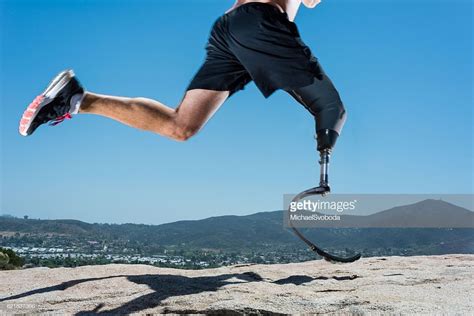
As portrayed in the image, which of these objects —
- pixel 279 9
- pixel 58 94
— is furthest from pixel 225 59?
pixel 58 94

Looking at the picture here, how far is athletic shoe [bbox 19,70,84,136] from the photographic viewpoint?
3.40 meters

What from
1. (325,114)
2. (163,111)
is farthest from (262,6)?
(163,111)

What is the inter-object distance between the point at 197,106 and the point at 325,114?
835 millimetres

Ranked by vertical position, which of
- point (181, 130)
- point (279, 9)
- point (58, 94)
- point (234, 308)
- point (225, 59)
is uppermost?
point (279, 9)

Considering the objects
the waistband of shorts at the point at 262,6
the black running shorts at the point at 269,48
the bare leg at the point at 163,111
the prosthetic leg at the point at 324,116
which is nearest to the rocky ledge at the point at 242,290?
the prosthetic leg at the point at 324,116

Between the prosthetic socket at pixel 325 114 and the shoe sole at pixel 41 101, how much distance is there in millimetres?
1550

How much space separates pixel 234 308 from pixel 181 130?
4.01ft

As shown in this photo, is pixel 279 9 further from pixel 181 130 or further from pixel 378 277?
pixel 378 277

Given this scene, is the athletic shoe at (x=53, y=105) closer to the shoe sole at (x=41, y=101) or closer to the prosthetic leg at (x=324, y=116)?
the shoe sole at (x=41, y=101)

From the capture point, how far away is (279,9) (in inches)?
116

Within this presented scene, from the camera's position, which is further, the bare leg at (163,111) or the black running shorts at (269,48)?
the bare leg at (163,111)

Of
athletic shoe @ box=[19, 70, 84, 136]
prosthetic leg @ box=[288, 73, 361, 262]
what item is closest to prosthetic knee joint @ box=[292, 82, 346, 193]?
prosthetic leg @ box=[288, 73, 361, 262]

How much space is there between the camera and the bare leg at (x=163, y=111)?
3324mm

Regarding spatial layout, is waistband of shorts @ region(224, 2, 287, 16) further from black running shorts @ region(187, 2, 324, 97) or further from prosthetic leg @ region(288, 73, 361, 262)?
prosthetic leg @ region(288, 73, 361, 262)
